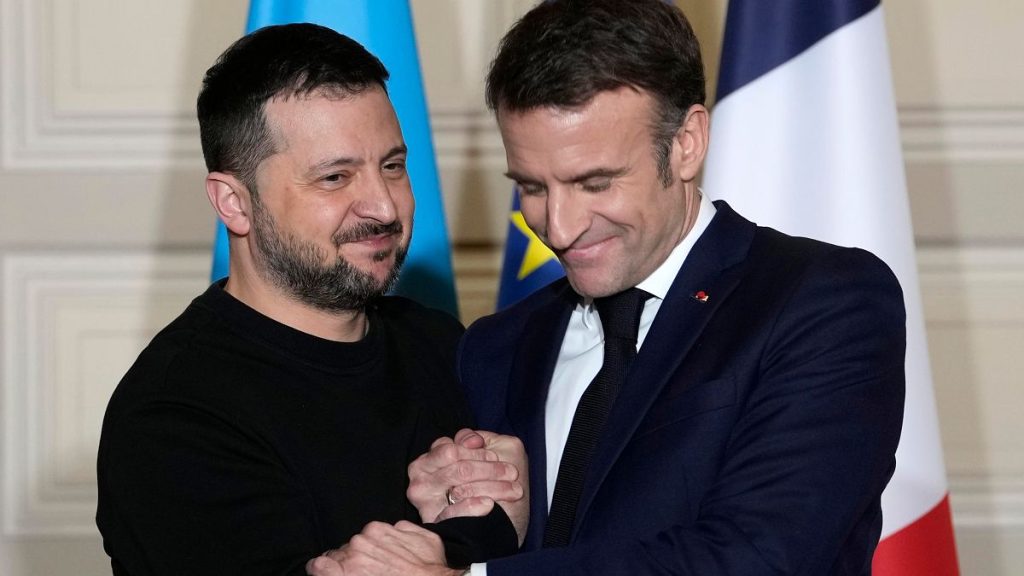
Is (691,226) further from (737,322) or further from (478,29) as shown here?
(478,29)

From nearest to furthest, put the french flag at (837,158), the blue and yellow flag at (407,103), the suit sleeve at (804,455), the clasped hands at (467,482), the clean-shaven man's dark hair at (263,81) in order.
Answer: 1. the suit sleeve at (804,455)
2. the clasped hands at (467,482)
3. the clean-shaven man's dark hair at (263,81)
4. the french flag at (837,158)
5. the blue and yellow flag at (407,103)

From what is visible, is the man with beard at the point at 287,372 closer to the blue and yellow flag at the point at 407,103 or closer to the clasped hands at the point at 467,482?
the clasped hands at the point at 467,482

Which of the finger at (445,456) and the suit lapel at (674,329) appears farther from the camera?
the finger at (445,456)

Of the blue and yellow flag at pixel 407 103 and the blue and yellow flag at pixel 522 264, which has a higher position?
the blue and yellow flag at pixel 407 103

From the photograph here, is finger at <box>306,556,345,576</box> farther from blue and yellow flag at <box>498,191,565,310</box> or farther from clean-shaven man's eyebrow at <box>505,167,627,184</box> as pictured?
blue and yellow flag at <box>498,191,565,310</box>

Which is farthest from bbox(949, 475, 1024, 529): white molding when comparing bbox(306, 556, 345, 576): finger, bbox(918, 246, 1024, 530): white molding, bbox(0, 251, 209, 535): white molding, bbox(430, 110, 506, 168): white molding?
bbox(306, 556, 345, 576): finger

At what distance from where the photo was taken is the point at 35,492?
3.49 meters

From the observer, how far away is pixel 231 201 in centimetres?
192

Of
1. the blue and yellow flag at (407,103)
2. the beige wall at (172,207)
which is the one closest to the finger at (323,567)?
the blue and yellow flag at (407,103)

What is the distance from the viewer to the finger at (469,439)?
5.98 ft

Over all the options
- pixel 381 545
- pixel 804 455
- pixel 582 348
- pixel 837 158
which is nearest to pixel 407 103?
pixel 837 158

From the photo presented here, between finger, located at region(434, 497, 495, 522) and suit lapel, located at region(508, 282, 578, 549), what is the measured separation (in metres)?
0.09

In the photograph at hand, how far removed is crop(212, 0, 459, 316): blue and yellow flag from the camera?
2791mm

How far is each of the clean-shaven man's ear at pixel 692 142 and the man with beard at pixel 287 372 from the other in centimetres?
42
